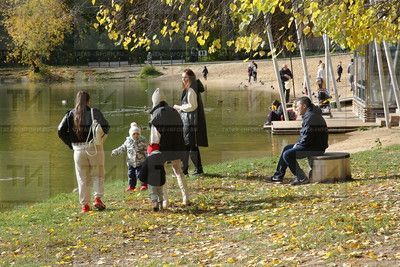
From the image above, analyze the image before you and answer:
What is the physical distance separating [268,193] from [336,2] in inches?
141

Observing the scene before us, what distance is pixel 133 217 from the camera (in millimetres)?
12398

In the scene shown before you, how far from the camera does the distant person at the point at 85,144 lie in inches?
505

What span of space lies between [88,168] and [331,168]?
3926 mm

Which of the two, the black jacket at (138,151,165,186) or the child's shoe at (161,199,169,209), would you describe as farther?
the child's shoe at (161,199,169,209)

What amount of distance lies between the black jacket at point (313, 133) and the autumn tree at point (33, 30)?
186 ft

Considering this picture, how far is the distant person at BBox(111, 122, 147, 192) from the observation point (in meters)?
14.7

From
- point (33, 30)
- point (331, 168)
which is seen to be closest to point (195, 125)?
point (331, 168)

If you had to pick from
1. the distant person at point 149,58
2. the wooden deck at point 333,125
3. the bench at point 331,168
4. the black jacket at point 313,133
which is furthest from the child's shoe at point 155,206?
the distant person at point 149,58

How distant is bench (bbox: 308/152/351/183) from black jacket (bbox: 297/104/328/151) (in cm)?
A: 34

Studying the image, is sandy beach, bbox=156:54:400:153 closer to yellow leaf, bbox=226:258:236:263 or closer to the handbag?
the handbag

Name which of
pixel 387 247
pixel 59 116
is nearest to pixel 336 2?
pixel 387 247

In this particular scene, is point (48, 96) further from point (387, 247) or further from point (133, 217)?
point (387, 247)

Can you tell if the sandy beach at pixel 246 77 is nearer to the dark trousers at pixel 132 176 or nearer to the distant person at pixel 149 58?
the distant person at pixel 149 58

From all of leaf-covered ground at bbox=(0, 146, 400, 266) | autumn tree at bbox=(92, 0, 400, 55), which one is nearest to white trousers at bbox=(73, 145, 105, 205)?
leaf-covered ground at bbox=(0, 146, 400, 266)
